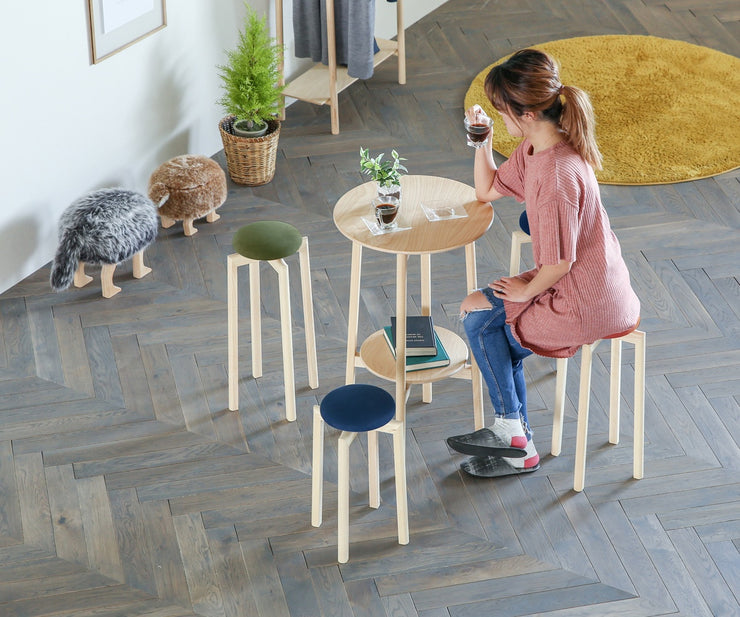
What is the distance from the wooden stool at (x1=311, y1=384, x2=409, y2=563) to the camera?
282 centimetres

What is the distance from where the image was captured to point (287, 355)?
338 centimetres

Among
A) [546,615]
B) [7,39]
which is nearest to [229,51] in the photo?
[7,39]

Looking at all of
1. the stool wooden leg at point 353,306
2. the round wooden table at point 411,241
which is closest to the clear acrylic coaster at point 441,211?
the round wooden table at point 411,241

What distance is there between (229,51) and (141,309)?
4.94ft

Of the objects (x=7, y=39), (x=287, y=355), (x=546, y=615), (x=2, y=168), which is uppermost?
(x=7, y=39)

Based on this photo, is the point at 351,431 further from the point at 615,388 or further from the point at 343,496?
the point at 615,388

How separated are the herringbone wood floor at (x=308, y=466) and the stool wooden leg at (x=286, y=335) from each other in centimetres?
9

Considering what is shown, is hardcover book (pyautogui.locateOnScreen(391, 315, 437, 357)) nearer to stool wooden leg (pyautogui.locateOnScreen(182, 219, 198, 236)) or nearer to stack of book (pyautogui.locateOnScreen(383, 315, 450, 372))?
stack of book (pyautogui.locateOnScreen(383, 315, 450, 372))

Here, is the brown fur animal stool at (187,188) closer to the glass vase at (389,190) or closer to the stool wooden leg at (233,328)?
the stool wooden leg at (233,328)

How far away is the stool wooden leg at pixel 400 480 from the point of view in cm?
286

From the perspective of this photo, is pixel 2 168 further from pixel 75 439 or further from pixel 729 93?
pixel 729 93

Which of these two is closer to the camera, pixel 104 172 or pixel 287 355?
pixel 287 355

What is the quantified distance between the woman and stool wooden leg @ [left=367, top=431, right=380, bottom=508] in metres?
0.29

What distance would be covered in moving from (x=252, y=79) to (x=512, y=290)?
209cm
